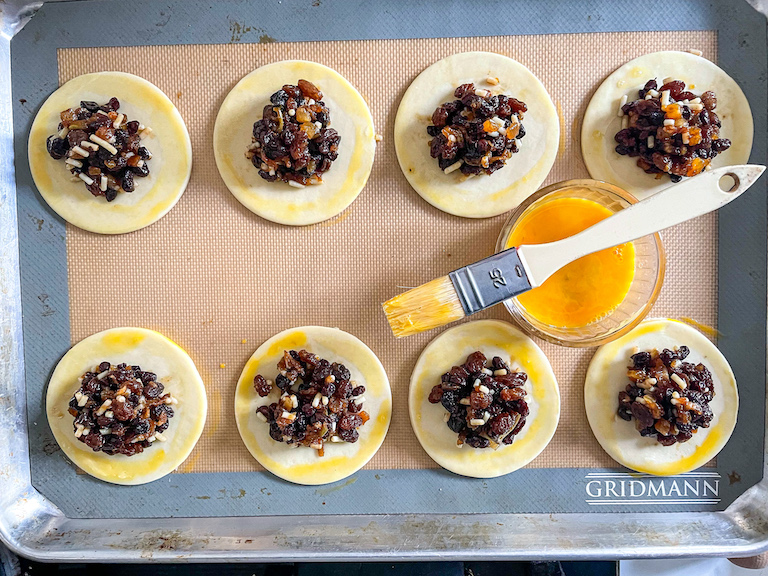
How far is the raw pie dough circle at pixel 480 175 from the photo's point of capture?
73.4 inches

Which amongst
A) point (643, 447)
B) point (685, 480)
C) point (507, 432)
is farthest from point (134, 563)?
point (685, 480)

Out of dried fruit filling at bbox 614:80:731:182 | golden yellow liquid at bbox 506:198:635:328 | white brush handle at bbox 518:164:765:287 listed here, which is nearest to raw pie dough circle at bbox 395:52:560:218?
golden yellow liquid at bbox 506:198:635:328

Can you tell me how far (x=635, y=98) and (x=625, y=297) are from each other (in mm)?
739

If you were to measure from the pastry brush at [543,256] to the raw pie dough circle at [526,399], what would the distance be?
228mm

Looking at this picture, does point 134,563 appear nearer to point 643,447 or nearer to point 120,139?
A: point 120,139

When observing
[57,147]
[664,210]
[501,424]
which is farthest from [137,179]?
[664,210]

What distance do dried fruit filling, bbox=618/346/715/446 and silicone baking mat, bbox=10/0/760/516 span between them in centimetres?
18

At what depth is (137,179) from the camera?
74.6 inches

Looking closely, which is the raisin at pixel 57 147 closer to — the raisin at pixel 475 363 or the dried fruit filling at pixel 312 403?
the dried fruit filling at pixel 312 403

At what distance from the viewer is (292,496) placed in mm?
1954

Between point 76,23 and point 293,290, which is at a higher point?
point 76,23

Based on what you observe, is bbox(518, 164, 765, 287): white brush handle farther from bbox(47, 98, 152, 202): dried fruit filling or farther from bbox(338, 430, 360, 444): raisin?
bbox(47, 98, 152, 202): dried fruit filling

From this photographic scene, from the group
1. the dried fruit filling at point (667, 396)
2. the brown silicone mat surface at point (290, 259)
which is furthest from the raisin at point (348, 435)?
the dried fruit filling at point (667, 396)

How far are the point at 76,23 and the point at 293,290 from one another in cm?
128
